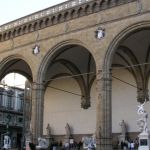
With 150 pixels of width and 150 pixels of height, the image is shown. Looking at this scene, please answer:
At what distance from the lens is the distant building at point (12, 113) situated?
42.4 metres

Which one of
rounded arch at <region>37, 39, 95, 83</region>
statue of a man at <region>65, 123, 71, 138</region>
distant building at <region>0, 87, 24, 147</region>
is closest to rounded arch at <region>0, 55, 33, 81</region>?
rounded arch at <region>37, 39, 95, 83</region>

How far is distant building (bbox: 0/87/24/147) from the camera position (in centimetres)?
4241

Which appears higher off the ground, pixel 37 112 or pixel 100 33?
pixel 100 33

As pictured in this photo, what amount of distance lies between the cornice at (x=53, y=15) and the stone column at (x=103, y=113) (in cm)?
388

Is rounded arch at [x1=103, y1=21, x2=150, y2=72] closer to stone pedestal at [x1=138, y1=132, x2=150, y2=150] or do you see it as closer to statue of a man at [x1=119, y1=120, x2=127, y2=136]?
stone pedestal at [x1=138, y1=132, x2=150, y2=150]

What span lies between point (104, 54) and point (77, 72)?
316 inches

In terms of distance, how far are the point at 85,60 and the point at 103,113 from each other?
7865 mm

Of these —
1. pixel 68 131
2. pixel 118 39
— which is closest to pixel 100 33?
pixel 118 39

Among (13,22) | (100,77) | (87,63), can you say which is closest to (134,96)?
(87,63)

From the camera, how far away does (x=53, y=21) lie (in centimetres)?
2450

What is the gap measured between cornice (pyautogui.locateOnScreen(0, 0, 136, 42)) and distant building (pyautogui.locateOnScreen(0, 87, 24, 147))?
51.6ft

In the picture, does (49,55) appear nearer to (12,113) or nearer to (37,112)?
(37,112)

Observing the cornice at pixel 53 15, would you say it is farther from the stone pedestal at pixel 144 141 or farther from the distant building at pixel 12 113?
the distant building at pixel 12 113

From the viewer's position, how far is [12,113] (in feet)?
145
